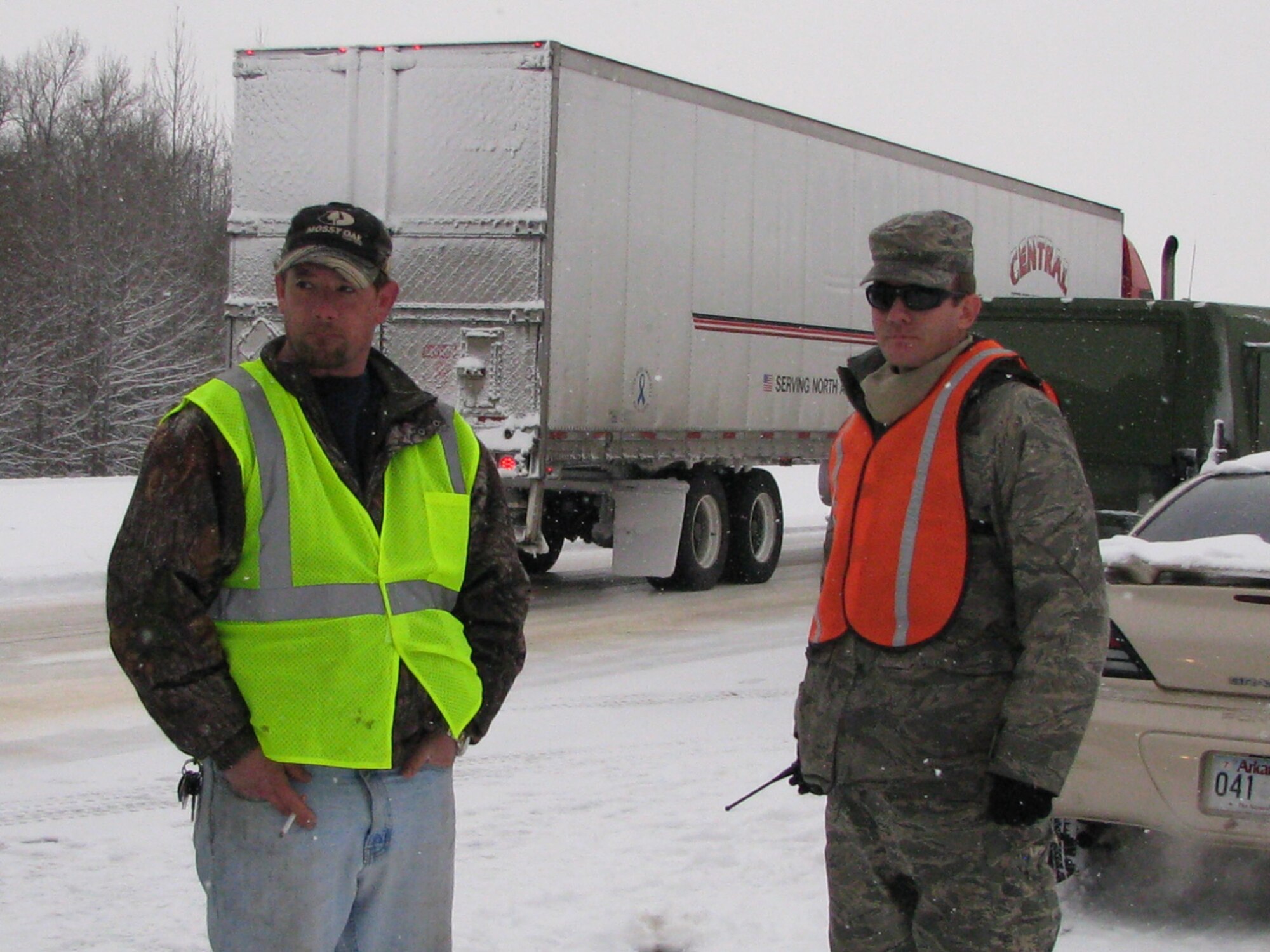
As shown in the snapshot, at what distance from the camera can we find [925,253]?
325 cm

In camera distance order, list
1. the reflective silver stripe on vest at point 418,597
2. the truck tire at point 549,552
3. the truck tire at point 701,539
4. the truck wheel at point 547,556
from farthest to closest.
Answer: the truck wheel at point 547,556, the truck tire at point 549,552, the truck tire at point 701,539, the reflective silver stripe on vest at point 418,597

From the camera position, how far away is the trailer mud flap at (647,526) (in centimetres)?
1416

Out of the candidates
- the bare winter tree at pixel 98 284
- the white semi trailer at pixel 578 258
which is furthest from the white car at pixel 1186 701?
the bare winter tree at pixel 98 284

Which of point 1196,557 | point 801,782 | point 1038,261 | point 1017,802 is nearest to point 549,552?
point 1038,261

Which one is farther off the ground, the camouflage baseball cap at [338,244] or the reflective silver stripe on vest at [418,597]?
the camouflage baseball cap at [338,244]

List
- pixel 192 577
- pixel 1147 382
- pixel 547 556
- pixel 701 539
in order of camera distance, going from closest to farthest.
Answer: pixel 192 577, pixel 1147 382, pixel 701 539, pixel 547 556

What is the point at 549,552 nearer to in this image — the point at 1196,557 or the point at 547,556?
the point at 547,556

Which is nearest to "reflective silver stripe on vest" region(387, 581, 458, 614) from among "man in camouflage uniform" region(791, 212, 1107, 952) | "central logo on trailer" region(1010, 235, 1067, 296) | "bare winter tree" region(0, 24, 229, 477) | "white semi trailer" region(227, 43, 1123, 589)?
"man in camouflage uniform" region(791, 212, 1107, 952)

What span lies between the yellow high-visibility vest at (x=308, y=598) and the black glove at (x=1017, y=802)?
1040 millimetres

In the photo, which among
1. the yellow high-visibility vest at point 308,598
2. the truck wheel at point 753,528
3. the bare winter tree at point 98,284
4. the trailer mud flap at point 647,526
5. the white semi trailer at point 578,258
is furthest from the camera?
the bare winter tree at point 98,284

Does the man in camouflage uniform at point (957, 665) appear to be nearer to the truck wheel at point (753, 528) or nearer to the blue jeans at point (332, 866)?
the blue jeans at point (332, 866)

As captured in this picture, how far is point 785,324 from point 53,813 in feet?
34.1

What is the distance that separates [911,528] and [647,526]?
11.1 m

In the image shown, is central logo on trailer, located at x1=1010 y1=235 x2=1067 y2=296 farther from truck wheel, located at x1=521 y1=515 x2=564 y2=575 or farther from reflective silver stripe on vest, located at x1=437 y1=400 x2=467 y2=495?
reflective silver stripe on vest, located at x1=437 y1=400 x2=467 y2=495
